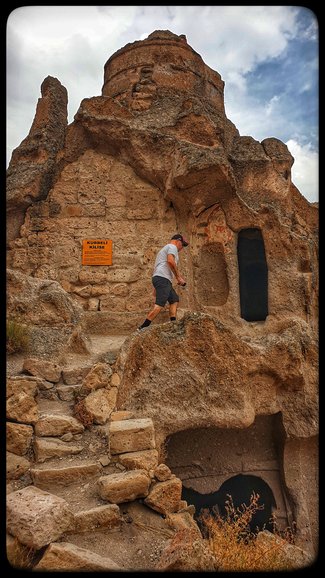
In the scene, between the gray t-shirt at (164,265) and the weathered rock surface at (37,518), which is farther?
the gray t-shirt at (164,265)

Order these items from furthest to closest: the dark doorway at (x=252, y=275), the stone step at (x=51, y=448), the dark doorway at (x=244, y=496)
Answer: the dark doorway at (x=252, y=275)
the dark doorway at (x=244, y=496)
the stone step at (x=51, y=448)

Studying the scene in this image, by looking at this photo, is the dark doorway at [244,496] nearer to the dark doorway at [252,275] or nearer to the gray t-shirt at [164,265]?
the dark doorway at [252,275]

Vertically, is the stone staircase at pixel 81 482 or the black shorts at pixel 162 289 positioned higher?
the black shorts at pixel 162 289

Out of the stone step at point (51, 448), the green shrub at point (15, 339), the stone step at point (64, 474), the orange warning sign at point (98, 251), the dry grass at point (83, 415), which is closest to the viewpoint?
the stone step at point (64, 474)

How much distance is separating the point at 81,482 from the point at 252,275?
5.28 m

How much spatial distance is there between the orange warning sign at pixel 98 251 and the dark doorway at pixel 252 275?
251cm

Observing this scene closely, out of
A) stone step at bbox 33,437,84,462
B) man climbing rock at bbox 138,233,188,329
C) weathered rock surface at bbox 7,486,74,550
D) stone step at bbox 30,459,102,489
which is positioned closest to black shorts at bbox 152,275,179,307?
man climbing rock at bbox 138,233,188,329

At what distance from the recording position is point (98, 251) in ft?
23.7

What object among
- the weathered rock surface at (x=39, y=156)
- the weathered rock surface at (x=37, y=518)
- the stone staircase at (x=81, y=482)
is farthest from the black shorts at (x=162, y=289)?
the weathered rock surface at (x=37, y=518)

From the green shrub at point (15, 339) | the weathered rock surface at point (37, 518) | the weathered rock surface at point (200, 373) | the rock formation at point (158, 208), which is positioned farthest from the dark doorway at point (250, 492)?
the weathered rock surface at point (37, 518)

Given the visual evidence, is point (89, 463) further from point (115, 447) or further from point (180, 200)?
point (180, 200)

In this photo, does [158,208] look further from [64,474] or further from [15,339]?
[64,474]

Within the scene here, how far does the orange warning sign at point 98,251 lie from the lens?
23.7ft

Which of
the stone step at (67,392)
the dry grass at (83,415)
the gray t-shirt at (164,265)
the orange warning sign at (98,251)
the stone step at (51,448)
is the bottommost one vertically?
the stone step at (51,448)
